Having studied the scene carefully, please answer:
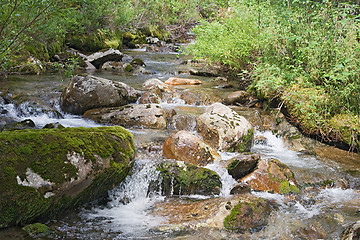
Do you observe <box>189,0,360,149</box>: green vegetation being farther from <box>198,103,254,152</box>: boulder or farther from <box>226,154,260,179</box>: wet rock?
<box>226,154,260,179</box>: wet rock

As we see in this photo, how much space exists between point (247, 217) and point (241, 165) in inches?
80.3

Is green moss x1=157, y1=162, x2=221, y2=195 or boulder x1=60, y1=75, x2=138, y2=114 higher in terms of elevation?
boulder x1=60, y1=75, x2=138, y2=114

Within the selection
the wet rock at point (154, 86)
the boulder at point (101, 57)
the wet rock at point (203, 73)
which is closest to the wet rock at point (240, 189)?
the wet rock at point (154, 86)

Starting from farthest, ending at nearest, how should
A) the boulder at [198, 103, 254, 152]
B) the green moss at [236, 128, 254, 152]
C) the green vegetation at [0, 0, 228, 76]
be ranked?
the green moss at [236, 128, 254, 152], the boulder at [198, 103, 254, 152], the green vegetation at [0, 0, 228, 76]

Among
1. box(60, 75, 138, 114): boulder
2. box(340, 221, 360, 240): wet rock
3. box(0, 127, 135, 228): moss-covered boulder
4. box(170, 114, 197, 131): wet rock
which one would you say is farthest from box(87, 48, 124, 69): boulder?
box(340, 221, 360, 240): wet rock

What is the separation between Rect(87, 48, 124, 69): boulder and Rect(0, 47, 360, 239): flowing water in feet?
25.5

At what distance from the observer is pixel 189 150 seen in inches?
275

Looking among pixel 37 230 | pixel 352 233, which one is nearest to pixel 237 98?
pixel 352 233

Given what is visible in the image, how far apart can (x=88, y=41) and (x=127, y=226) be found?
1844 centimetres

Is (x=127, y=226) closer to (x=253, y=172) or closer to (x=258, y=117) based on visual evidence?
(x=253, y=172)

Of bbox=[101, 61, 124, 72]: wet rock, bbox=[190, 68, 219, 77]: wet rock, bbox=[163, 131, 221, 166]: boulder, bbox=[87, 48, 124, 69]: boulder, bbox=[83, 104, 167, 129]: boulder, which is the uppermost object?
bbox=[87, 48, 124, 69]: boulder

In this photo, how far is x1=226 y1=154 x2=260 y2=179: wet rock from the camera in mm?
6557

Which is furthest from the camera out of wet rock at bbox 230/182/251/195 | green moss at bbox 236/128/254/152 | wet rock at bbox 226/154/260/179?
green moss at bbox 236/128/254/152

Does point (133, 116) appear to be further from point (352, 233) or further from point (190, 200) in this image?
point (352, 233)
